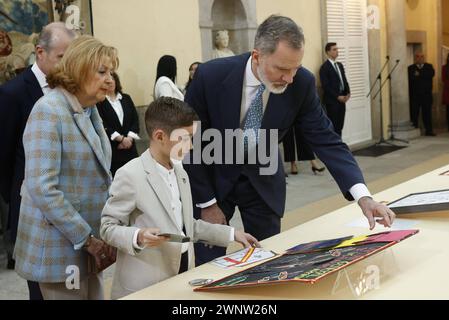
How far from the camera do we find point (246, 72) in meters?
3.14

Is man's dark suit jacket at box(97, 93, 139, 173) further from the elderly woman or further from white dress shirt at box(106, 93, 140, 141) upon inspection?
the elderly woman

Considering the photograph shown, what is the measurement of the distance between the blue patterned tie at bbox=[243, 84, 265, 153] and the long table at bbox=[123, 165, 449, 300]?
0.51 meters

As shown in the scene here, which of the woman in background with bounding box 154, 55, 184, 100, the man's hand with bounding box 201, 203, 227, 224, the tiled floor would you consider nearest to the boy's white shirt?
the man's hand with bounding box 201, 203, 227, 224

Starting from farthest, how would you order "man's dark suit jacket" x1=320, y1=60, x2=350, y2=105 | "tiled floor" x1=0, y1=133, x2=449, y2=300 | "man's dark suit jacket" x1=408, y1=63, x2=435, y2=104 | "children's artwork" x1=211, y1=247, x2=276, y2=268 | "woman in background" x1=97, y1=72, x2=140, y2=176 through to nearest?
"man's dark suit jacket" x1=408, y1=63, x2=435, y2=104 → "man's dark suit jacket" x1=320, y1=60, x2=350, y2=105 → "woman in background" x1=97, y1=72, x2=140, y2=176 → "tiled floor" x1=0, y1=133, x2=449, y2=300 → "children's artwork" x1=211, y1=247, x2=276, y2=268

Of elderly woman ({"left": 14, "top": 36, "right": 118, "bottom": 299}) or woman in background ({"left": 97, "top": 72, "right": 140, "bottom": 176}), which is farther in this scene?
woman in background ({"left": 97, "top": 72, "right": 140, "bottom": 176})

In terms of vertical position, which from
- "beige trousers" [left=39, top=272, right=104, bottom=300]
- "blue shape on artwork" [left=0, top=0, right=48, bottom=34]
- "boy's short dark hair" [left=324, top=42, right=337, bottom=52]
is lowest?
"beige trousers" [left=39, top=272, right=104, bottom=300]

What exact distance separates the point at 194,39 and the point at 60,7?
236 cm

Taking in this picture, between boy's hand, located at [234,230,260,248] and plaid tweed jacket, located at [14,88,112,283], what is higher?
plaid tweed jacket, located at [14,88,112,283]

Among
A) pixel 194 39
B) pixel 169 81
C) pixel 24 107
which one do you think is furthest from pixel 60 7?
pixel 24 107

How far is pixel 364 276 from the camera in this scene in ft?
7.18

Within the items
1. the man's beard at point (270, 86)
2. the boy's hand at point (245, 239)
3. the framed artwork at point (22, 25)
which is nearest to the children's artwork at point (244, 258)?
the boy's hand at point (245, 239)

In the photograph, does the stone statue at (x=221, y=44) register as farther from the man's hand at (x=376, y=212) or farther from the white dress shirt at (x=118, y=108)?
the man's hand at (x=376, y=212)

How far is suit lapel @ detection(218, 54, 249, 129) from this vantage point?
3.09 metres

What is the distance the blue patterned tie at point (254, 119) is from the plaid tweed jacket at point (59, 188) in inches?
28.4
